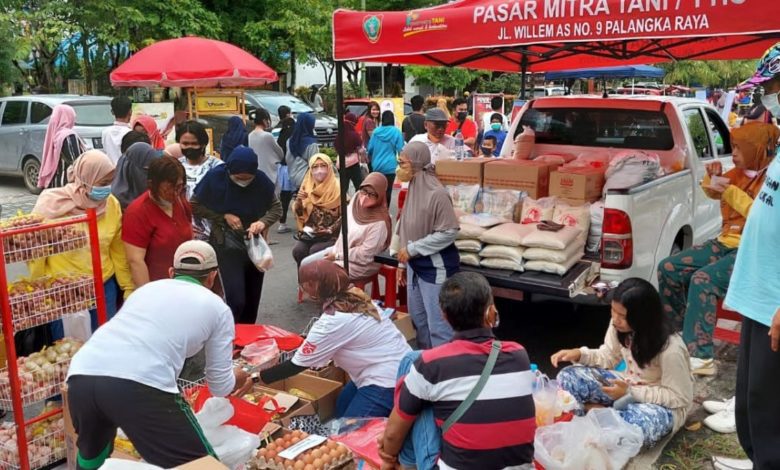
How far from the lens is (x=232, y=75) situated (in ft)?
35.1

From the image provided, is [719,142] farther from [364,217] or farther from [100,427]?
[100,427]

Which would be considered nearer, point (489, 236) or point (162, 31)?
point (489, 236)

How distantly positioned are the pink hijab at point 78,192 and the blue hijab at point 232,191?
1111mm

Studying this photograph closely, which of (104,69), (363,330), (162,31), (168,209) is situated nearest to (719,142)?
(363,330)

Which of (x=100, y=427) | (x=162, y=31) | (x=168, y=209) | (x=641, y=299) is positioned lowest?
(x=100, y=427)

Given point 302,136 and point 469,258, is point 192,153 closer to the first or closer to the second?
point 469,258

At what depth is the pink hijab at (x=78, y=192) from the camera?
420cm

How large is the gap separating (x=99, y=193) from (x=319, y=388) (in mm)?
1807

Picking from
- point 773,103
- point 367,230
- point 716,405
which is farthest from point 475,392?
point 367,230

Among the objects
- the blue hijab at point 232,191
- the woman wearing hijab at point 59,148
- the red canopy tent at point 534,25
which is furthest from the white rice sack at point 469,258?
the woman wearing hijab at point 59,148

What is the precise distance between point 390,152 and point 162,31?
1060 centimetres

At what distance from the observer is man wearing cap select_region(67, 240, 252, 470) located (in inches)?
111

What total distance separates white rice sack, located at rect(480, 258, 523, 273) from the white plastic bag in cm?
278

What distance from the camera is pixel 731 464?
371 cm
